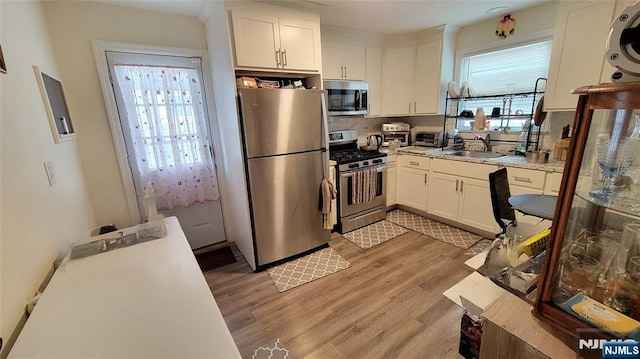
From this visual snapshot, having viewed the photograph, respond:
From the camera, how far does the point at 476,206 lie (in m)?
2.94

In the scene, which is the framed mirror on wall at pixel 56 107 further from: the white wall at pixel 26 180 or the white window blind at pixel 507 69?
the white window blind at pixel 507 69

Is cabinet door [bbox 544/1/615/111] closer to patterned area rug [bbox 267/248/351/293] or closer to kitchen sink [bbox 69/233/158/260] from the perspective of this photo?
patterned area rug [bbox 267/248/351/293]

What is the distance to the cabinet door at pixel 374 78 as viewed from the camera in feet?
11.5

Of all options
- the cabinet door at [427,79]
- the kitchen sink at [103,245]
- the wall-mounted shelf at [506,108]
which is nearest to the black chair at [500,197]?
the wall-mounted shelf at [506,108]

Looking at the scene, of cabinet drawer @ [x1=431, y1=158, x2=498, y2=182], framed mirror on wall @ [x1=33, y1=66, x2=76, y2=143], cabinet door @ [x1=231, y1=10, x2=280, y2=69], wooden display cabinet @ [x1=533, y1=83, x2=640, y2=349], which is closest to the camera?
wooden display cabinet @ [x1=533, y1=83, x2=640, y2=349]

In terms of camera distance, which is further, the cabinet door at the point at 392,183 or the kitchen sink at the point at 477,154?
the cabinet door at the point at 392,183

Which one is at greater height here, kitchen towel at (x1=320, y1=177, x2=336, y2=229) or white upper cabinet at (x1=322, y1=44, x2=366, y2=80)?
white upper cabinet at (x1=322, y1=44, x2=366, y2=80)

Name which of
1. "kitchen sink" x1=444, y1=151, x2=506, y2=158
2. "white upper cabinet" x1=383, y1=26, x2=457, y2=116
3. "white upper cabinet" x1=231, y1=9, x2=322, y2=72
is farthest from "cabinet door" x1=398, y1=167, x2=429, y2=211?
"white upper cabinet" x1=231, y1=9, x2=322, y2=72

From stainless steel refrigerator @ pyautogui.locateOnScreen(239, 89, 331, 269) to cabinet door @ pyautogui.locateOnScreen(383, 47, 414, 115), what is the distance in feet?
5.26

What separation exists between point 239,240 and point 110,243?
1440 mm

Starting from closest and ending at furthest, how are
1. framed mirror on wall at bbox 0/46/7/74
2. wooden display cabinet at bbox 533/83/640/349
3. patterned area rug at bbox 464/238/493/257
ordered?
1. wooden display cabinet at bbox 533/83/640/349
2. framed mirror on wall at bbox 0/46/7/74
3. patterned area rug at bbox 464/238/493/257

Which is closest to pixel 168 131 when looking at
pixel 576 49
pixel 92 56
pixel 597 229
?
pixel 92 56

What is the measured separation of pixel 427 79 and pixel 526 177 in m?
1.73

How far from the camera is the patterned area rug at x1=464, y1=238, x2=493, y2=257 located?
269 centimetres
